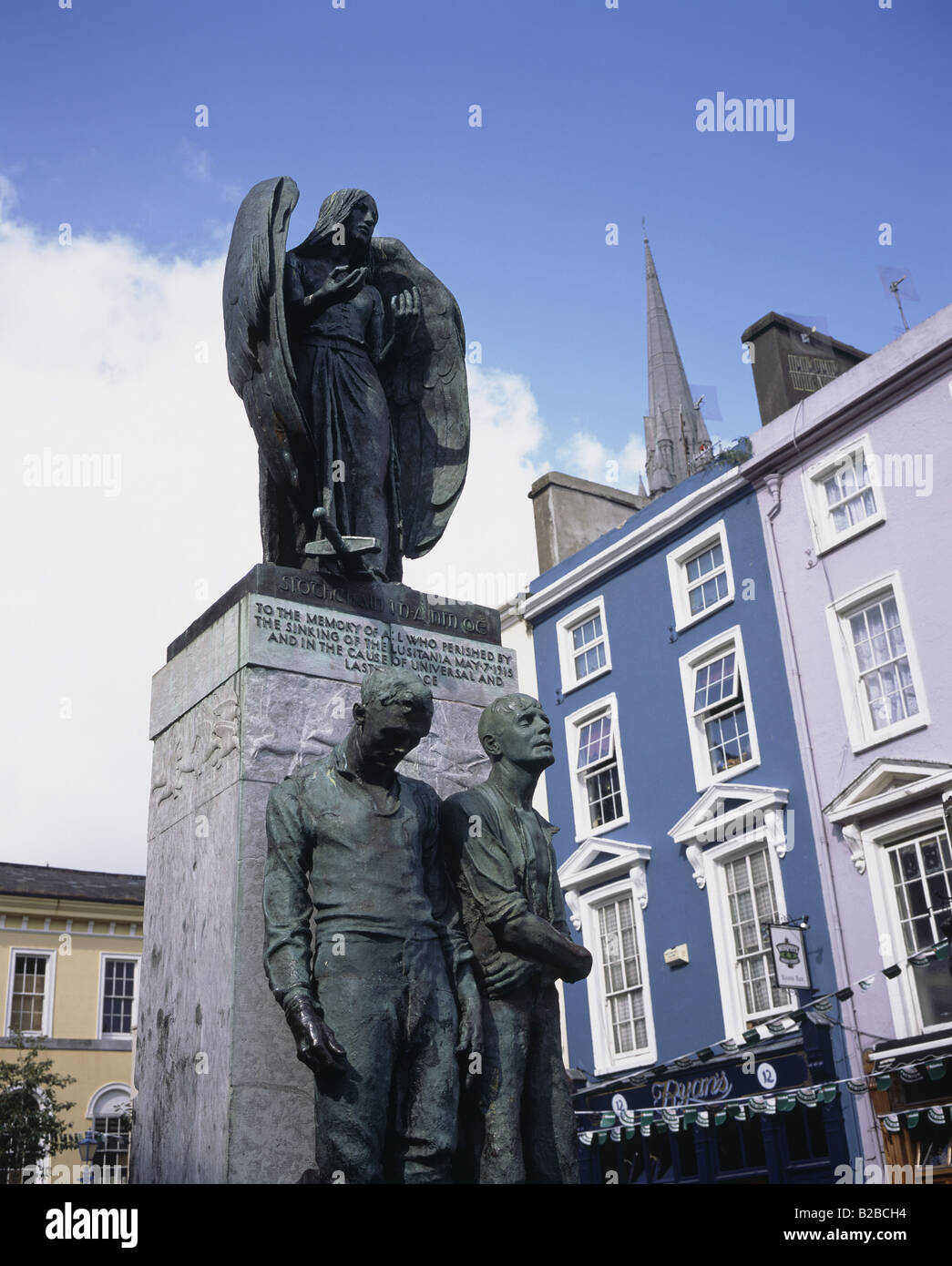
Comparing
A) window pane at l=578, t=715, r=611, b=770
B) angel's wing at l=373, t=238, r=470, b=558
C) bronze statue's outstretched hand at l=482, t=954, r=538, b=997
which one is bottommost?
bronze statue's outstretched hand at l=482, t=954, r=538, b=997

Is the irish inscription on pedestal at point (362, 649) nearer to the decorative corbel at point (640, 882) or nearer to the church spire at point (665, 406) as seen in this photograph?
the decorative corbel at point (640, 882)

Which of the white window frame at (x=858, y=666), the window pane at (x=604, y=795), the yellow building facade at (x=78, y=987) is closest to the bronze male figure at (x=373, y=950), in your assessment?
the white window frame at (x=858, y=666)

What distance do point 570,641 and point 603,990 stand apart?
7.38 metres

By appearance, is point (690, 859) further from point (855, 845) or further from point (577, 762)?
point (577, 762)

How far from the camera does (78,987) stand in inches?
1412

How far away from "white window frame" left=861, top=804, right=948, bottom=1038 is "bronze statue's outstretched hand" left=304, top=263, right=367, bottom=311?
1526 centimetres

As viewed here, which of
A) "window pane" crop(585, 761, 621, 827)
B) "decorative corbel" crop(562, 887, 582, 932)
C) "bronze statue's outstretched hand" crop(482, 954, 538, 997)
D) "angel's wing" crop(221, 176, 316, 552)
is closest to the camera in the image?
"bronze statue's outstretched hand" crop(482, 954, 538, 997)

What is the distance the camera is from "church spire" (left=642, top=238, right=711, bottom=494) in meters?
79.2

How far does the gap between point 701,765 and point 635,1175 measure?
24.5ft

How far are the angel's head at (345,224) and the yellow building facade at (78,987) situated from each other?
30.6 metres

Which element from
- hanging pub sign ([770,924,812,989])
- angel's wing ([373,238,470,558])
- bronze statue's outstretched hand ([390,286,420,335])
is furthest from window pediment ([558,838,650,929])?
→ bronze statue's outstretched hand ([390,286,420,335])

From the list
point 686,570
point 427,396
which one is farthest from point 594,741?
point 427,396

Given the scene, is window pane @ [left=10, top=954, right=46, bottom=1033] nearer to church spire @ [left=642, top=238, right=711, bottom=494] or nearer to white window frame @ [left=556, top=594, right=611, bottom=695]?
white window frame @ [left=556, top=594, right=611, bottom=695]
